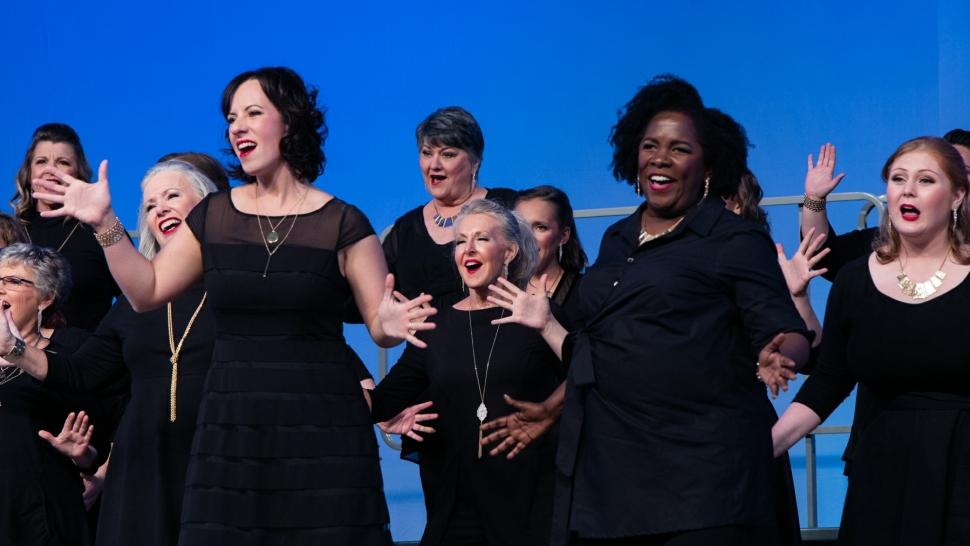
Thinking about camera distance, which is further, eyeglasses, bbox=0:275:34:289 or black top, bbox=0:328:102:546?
eyeglasses, bbox=0:275:34:289

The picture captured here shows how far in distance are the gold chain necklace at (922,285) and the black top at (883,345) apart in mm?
33

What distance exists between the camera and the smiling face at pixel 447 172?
5.43 m

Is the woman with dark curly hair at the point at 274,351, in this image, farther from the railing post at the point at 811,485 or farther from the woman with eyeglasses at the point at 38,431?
the railing post at the point at 811,485

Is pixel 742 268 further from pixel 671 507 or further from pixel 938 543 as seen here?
pixel 938 543

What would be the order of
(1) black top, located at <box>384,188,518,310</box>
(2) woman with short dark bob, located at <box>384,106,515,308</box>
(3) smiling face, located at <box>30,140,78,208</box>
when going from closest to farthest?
(1) black top, located at <box>384,188,518,310</box>
(2) woman with short dark bob, located at <box>384,106,515,308</box>
(3) smiling face, located at <box>30,140,78,208</box>

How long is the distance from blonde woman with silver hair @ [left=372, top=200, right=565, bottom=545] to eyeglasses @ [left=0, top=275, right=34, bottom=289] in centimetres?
146

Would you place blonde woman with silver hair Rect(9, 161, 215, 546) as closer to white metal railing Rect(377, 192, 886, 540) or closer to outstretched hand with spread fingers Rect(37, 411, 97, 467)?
outstretched hand with spread fingers Rect(37, 411, 97, 467)

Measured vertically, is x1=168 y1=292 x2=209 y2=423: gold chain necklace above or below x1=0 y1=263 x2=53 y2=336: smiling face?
below

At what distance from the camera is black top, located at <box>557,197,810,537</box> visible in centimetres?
346

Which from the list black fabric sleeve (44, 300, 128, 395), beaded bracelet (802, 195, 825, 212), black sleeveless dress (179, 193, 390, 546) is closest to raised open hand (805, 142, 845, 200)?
beaded bracelet (802, 195, 825, 212)

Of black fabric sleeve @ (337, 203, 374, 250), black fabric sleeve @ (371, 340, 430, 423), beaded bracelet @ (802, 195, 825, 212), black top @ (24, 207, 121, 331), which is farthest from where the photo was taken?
black top @ (24, 207, 121, 331)

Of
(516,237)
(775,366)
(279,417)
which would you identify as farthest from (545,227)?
(775,366)

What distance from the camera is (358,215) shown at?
12.8ft

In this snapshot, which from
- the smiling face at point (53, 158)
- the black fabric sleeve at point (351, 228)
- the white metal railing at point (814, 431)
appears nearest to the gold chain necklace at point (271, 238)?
the black fabric sleeve at point (351, 228)
